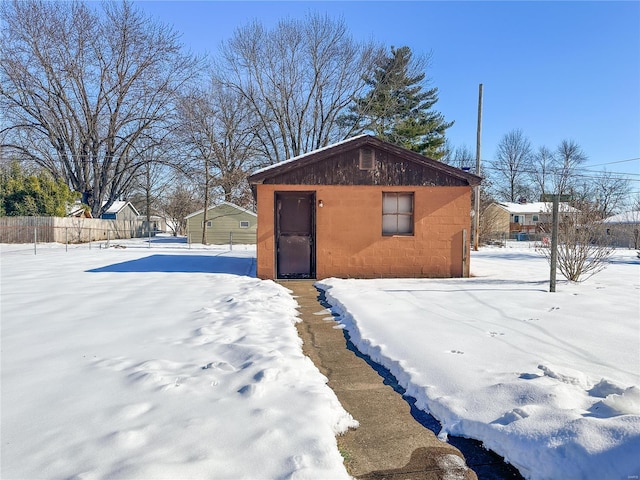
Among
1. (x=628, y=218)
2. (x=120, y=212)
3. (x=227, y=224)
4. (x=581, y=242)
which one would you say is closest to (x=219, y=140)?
(x=227, y=224)

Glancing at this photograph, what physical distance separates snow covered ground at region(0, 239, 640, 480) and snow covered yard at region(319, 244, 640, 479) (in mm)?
13

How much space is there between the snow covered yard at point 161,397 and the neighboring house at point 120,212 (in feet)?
131

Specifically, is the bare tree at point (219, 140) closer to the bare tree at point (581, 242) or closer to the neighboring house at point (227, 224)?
the neighboring house at point (227, 224)

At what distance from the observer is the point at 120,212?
4500cm

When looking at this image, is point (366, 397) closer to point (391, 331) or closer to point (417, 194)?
point (391, 331)

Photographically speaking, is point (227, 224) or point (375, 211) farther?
point (227, 224)

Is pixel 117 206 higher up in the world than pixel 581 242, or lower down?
higher up

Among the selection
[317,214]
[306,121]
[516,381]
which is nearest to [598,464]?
[516,381]

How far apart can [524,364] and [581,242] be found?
6198 mm

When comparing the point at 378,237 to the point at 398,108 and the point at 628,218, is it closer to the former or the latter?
the point at 398,108

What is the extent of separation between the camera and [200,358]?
3682 millimetres

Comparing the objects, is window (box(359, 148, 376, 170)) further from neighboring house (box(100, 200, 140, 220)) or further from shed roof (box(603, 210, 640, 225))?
neighboring house (box(100, 200, 140, 220))

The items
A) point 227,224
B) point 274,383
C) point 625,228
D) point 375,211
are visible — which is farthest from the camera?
point 625,228

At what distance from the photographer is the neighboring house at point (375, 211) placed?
9078mm
